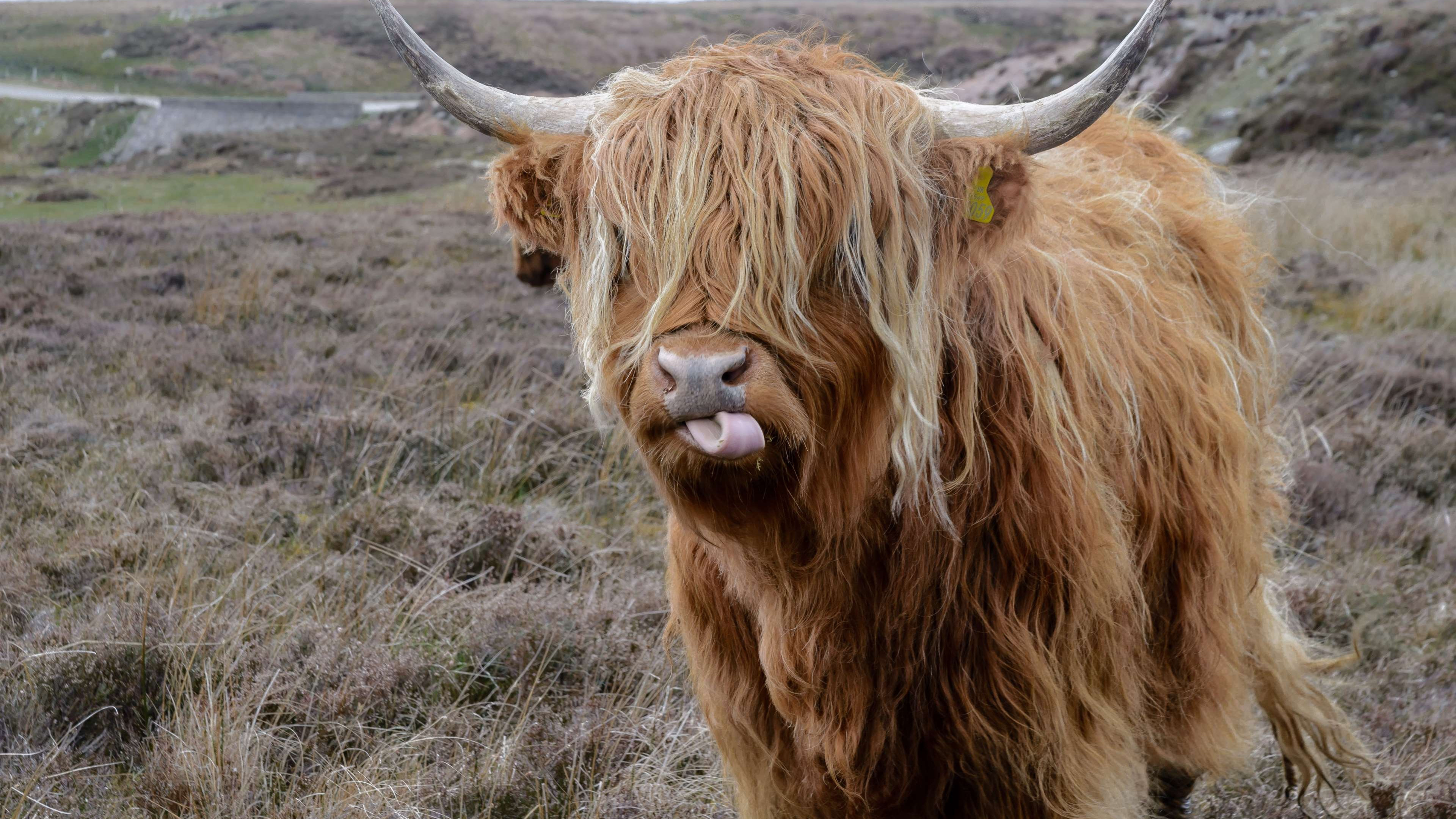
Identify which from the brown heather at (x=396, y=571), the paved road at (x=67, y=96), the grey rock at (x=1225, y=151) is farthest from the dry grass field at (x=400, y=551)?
the paved road at (x=67, y=96)

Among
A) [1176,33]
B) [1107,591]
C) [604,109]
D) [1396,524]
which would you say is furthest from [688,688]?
[1176,33]

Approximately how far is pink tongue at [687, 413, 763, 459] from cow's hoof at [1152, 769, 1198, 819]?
6.12ft

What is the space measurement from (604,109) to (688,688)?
74.6 inches

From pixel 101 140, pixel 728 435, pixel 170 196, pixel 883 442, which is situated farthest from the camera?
pixel 101 140

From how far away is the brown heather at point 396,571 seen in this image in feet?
8.76

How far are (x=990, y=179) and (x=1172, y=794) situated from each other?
199 cm

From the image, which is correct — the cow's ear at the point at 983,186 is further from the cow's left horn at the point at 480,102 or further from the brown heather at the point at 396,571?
the brown heather at the point at 396,571

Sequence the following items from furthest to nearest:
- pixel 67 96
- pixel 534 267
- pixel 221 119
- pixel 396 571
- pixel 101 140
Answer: pixel 221 119, pixel 101 140, pixel 67 96, pixel 534 267, pixel 396 571

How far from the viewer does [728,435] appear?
1454 millimetres


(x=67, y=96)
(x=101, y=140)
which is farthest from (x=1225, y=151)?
(x=101, y=140)

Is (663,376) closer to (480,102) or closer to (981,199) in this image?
(981,199)

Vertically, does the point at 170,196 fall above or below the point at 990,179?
below

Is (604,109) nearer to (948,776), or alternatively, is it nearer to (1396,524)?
(948,776)

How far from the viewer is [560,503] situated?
4.66 metres
